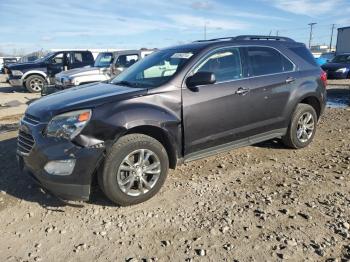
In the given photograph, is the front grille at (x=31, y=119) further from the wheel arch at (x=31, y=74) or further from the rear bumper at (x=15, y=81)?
the rear bumper at (x=15, y=81)

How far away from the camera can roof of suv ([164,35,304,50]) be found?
16.3 feet

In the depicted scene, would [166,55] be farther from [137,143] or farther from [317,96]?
[317,96]

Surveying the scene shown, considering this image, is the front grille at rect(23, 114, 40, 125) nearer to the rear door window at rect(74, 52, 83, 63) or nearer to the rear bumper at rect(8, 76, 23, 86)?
the rear bumper at rect(8, 76, 23, 86)

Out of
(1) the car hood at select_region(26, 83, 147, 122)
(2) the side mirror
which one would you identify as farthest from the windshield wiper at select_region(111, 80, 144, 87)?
(2) the side mirror

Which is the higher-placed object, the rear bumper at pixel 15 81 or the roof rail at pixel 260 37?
the roof rail at pixel 260 37

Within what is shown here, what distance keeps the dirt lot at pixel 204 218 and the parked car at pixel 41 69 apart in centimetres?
1239

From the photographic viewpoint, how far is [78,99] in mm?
4156

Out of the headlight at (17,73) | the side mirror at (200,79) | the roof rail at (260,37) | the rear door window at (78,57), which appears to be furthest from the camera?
the rear door window at (78,57)

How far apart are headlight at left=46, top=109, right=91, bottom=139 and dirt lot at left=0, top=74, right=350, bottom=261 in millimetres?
932

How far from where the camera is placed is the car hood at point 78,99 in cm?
392

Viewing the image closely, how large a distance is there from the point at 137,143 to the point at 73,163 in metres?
0.71

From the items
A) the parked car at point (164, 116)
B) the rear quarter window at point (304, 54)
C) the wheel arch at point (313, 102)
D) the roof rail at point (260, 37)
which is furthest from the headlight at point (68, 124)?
the wheel arch at point (313, 102)

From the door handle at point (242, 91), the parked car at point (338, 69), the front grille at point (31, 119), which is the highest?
the door handle at point (242, 91)

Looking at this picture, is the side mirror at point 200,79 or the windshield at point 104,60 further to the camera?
the windshield at point 104,60
